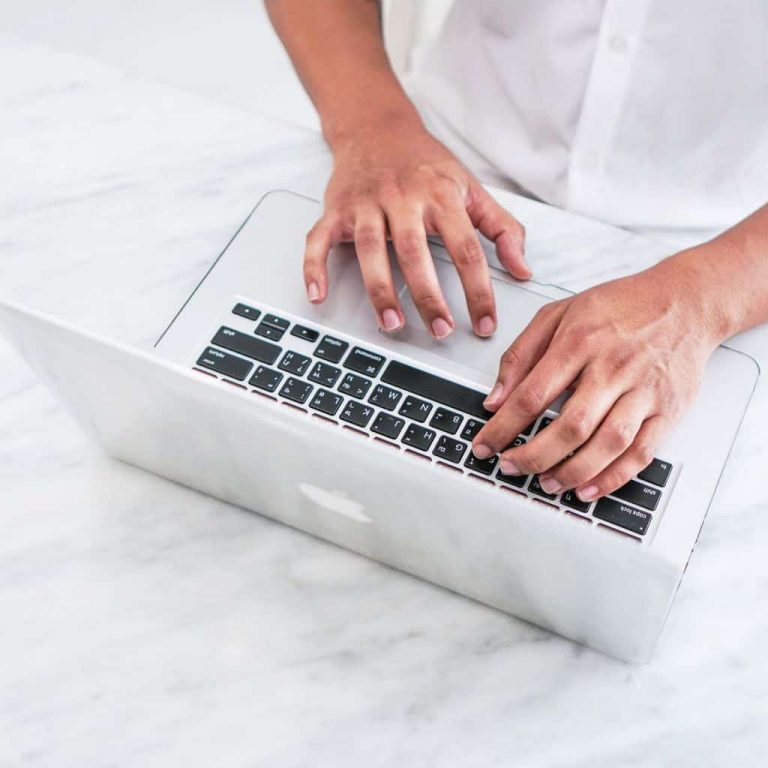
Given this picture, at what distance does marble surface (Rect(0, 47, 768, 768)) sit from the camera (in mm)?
657

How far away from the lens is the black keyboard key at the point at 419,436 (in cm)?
68

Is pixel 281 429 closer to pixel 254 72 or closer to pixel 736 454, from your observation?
pixel 736 454

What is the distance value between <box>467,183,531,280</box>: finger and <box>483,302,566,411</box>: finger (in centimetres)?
6

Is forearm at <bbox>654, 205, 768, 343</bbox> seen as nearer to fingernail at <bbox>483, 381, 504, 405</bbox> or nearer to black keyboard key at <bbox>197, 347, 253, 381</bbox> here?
fingernail at <bbox>483, 381, 504, 405</bbox>

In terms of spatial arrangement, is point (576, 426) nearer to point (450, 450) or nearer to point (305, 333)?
point (450, 450)

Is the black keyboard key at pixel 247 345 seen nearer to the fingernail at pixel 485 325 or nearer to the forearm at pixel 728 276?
the fingernail at pixel 485 325

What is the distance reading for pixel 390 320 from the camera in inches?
29.0

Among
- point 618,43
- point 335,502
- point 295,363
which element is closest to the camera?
point 335,502

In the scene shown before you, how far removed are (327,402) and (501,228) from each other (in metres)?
0.21

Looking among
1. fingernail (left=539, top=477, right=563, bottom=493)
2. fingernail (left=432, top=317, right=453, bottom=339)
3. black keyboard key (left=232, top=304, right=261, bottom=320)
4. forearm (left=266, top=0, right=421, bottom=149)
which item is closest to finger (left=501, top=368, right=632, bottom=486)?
fingernail (left=539, top=477, right=563, bottom=493)

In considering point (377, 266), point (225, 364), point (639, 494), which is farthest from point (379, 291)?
point (639, 494)

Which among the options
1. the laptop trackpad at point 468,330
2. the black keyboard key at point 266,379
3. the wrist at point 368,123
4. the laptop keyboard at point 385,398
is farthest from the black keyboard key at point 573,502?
the wrist at point 368,123

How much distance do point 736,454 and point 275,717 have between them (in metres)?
0.36

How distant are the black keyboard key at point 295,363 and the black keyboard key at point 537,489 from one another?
Answer: 0.18m
